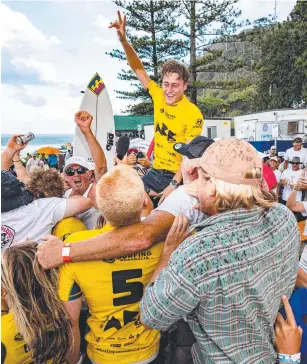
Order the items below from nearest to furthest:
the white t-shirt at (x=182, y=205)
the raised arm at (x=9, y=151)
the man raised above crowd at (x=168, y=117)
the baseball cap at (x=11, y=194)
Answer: the white t-shirt at (x=182, y=205) < the baseball cap at (x=11, y=194) < the raised arm at (x=9, y=151) < the man raised above crowd at (x=168, y=117)

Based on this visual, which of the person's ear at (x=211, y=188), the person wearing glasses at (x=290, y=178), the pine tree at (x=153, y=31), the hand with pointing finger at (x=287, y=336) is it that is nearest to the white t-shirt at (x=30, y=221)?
the person's ear at (x=211, y=188)

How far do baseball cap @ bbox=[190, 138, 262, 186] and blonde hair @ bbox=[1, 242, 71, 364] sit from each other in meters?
0.95

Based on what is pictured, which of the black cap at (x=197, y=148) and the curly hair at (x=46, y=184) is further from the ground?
the black cap at (x=197, y=148)

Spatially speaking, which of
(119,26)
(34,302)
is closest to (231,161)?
(34,302)

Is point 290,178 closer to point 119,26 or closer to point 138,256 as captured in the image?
point 119,26

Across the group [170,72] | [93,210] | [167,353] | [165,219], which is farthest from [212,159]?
[170,72]

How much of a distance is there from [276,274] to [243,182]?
43 centimetres

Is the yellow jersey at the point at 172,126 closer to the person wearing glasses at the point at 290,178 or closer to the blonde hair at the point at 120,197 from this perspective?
the blonde hair at the point at 120,197

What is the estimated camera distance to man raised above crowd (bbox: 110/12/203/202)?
135 inches

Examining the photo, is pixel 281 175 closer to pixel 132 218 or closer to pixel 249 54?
pixel 132 218

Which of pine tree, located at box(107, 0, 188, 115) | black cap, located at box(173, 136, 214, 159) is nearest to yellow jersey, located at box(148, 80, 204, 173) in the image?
black cap, located at box(173, 136, 214, 159)

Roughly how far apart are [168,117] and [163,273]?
240 cm

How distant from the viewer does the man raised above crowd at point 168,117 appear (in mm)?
3420

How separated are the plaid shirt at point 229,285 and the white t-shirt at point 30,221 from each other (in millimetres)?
1146
